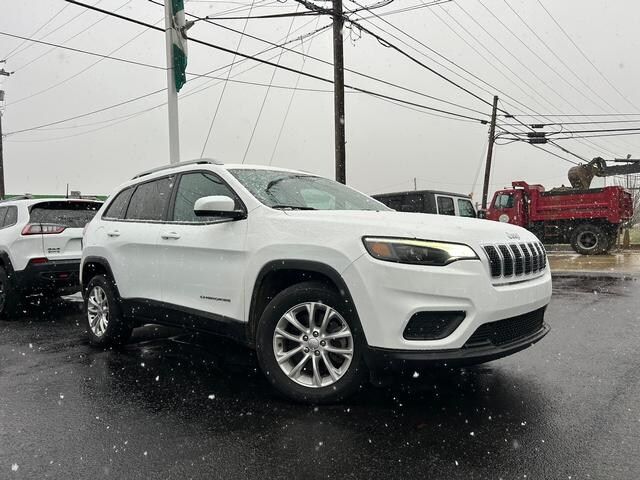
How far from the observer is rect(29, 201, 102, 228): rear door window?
718cm

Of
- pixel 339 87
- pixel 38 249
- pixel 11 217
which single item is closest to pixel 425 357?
pixel 38 249

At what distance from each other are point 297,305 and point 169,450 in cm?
117

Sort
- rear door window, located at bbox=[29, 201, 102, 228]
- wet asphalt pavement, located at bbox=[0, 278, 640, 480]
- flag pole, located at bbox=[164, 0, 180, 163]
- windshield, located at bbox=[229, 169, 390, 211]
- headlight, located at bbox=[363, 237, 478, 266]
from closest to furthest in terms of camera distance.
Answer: wet asphalt pavement, located at bbox=[0, 278, 640, 480] → headlight, located at bbox=[363, 237, 478, 266] → windshield, located at bbox=[229, 169, 390, 211] → rear door window, located at bbox=[29, 201, 102, 228] → flag pole, located at bbox=[164, 0, 180, 163]

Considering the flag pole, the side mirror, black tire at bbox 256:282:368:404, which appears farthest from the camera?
the flag pole

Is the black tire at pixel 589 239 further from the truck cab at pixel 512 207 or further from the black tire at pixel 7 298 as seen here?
the black tire at pixel 7 298

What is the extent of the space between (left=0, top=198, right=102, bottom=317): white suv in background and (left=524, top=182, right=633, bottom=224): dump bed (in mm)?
16527

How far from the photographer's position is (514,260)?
135 inches

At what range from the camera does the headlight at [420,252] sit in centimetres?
314

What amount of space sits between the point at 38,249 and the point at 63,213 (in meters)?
0.65

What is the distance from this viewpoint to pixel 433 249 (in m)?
3.16

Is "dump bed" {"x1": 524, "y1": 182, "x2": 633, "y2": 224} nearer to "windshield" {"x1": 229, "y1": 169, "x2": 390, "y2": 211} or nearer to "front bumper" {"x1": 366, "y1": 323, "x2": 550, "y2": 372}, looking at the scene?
"windshield" {"x1": 229, "y1": 169, "x2": 390, "y2": 211}

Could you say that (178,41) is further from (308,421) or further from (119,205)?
(308,421)

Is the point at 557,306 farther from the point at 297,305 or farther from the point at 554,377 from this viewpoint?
the point at 297,305

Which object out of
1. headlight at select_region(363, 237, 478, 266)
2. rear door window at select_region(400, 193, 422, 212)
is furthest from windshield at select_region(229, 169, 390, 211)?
rear door window at select_region(400, 193, 422, 212)
